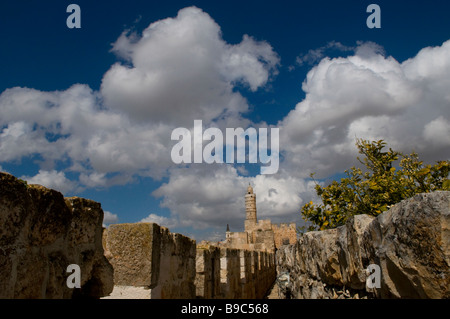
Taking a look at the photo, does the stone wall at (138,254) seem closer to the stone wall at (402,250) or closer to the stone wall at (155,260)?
the stone wall at (155,260)

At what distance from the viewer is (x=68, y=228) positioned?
191 cm

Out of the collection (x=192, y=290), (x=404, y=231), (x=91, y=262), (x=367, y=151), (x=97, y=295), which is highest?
(x=367, y=151)

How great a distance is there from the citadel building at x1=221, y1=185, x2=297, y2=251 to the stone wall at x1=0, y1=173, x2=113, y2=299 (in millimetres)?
16402

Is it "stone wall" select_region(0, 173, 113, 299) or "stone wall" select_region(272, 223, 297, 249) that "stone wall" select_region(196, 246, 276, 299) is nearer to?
"stone wall" select_region(0, 173, 113, 299)

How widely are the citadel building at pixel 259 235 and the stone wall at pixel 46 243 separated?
1640cm

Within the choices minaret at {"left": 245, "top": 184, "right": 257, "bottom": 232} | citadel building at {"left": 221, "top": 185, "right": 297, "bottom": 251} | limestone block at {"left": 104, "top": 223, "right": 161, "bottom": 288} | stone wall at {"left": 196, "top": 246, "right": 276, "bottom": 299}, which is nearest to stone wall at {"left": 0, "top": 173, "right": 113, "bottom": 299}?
limestone block at {"left": 104, "top": 223, "right": 161, "bottom": 288}

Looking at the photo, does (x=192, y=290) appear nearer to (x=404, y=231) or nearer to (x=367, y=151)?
(x=404, y=231)

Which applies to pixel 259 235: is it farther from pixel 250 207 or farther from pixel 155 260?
pixel 250 207

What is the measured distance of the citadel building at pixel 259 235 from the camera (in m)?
20.0

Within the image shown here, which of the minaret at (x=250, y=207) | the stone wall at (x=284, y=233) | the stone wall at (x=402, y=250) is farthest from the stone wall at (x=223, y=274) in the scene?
the minaret at (x=250, y=207)

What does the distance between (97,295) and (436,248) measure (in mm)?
2097
